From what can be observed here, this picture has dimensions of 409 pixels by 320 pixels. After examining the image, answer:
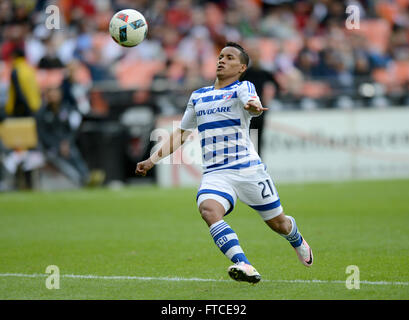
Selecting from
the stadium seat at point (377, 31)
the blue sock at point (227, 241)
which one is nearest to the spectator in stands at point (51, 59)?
the stadium seat at point (377, 31)

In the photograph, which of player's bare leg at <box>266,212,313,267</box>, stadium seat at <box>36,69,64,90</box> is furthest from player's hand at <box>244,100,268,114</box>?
stadium seat at <box>36,69,64,90</box>

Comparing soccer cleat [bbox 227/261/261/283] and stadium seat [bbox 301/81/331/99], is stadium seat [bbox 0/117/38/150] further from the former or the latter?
soccer cleat [bbox 227/261/261/283]

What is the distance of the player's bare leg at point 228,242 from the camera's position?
6488 mm

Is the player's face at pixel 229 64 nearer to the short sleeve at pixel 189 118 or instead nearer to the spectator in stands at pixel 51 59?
the short sleeve at pixel 189 118

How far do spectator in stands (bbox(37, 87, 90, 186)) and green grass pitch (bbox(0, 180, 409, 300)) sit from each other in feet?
8.65

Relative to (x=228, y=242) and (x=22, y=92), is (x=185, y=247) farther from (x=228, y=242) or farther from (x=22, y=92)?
(x=22, y=92)

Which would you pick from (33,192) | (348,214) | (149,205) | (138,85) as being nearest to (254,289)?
(348,214)

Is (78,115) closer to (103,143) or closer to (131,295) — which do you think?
(103,143)

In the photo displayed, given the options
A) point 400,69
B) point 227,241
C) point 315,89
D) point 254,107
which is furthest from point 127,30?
point 400,69

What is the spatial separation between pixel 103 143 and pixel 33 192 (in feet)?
7.08

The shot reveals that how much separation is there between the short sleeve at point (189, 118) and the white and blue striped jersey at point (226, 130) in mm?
205

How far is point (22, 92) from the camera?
1825 cm

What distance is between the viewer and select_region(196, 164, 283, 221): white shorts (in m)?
6.99

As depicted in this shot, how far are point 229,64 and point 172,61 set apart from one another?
45.2 feet
